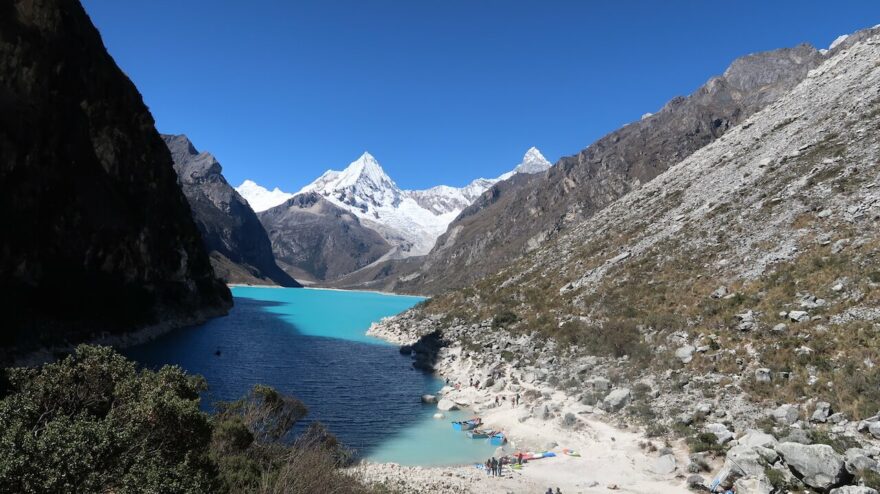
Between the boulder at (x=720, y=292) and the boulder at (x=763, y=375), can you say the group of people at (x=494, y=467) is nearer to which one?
the boulder at (x=763, y=375)

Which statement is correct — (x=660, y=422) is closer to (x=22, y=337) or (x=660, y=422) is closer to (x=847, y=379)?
(x=847, y=379)

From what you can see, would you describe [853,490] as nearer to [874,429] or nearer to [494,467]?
[874,429]

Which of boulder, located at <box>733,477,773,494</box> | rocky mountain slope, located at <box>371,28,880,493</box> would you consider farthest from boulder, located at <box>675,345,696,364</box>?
boulder, located at <box>733,477,773,494</box>

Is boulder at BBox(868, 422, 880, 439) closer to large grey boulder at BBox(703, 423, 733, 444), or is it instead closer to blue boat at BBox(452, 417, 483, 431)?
large grey boulder at BBox(703, 423, 733, 444)

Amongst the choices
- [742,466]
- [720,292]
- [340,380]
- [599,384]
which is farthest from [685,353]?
[340,380]

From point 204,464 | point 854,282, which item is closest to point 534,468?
point 204,464

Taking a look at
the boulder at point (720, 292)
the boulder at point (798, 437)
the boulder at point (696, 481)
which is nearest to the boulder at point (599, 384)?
the boulder at point (720, 292)

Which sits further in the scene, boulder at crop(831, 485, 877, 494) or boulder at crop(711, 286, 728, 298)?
boulder at crop(711, 286, 728, 298)

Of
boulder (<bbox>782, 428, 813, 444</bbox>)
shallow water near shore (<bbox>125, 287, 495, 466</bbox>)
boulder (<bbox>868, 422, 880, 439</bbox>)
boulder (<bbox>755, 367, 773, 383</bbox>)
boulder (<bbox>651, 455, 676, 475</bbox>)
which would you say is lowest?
shallow water near shore (<bbox>125, 287, 495, 466</bbox>)
